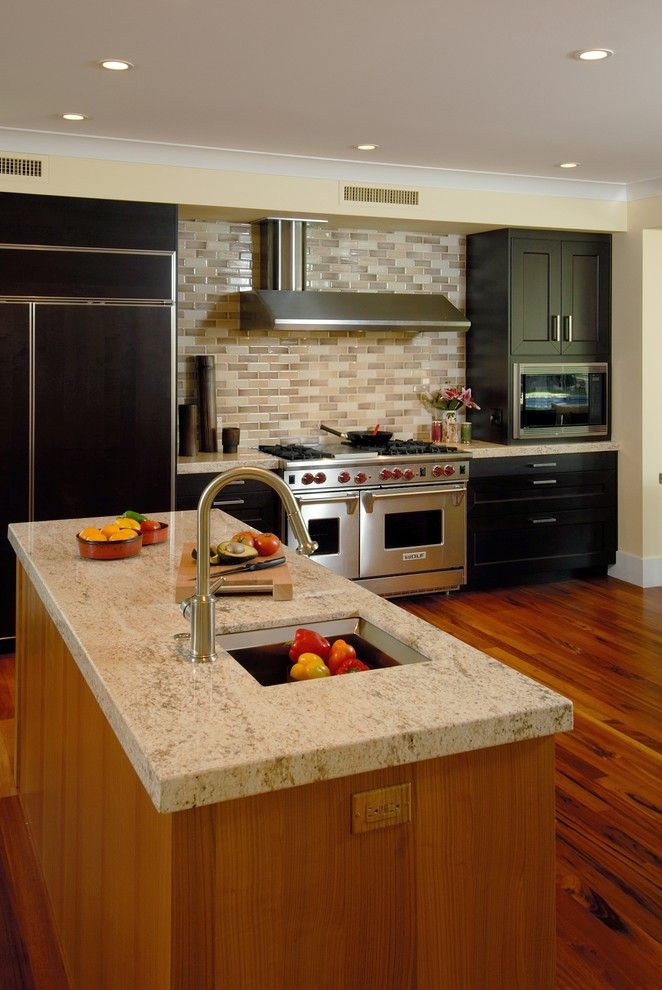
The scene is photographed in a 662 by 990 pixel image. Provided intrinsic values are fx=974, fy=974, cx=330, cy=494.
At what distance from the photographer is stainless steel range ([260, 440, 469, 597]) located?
5.73m

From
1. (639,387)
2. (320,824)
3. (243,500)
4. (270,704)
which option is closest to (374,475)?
(243,500)

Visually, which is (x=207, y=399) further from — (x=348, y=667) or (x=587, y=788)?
(x=348, y=667)

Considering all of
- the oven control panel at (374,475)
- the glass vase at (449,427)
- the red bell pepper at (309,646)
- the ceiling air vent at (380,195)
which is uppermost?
the ceiling air vent at (380,195)

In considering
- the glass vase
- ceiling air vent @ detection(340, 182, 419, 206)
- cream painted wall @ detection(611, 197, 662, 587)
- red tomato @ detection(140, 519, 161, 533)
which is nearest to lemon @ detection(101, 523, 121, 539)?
red tomato @ detection(140, 519, 161, 533)

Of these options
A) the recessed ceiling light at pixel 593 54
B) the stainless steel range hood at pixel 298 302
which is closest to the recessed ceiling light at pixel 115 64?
the recessed ceiling light at pixel 593 54

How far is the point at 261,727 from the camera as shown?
5.48ft

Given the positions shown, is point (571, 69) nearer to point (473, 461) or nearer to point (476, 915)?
point (473, 461)

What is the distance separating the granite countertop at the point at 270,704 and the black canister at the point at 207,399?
3.39m

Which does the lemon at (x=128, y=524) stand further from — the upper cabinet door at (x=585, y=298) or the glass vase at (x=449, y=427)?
the upper cabinet door at (x=585, y=298)

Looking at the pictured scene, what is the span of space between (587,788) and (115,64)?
3.25 meters

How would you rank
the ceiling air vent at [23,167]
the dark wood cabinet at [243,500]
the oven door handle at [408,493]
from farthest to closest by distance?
the oven door handle at [408,493], the dark wood cabinet at [243,500], the ceiling air vent at [23,167]

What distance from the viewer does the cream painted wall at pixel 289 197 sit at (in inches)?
199

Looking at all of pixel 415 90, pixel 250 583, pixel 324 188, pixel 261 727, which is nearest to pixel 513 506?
pixel 324 188

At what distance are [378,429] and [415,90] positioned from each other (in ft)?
8.19
